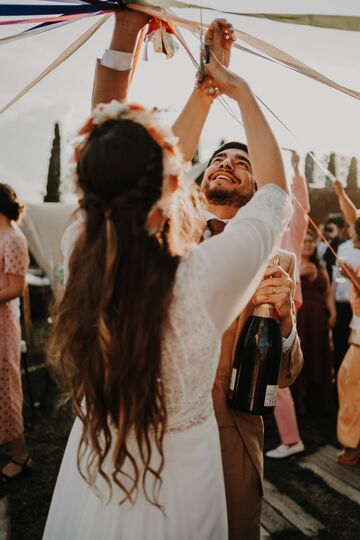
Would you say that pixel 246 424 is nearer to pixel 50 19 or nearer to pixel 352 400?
Answer: pixel 50 19

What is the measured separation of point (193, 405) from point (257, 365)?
2.10 feet

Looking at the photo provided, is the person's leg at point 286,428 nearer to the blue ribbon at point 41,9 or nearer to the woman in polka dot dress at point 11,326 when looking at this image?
the woman in polka dot dress at point 11,326

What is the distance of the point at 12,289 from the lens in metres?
3.35

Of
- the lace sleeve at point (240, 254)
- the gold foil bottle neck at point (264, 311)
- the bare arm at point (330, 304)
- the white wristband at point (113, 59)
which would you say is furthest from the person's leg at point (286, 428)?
the white wristband at point (113, 59)

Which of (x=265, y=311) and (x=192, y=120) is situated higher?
(x=192, y=120)

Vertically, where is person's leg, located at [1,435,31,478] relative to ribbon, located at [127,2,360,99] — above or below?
below

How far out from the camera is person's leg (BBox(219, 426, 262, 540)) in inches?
65.2

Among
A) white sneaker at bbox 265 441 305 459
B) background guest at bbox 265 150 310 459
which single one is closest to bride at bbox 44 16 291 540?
background guest at bbox 265 150 310 459

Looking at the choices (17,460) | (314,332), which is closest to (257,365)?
(17,460)

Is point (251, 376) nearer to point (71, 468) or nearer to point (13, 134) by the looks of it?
point (71, 468)

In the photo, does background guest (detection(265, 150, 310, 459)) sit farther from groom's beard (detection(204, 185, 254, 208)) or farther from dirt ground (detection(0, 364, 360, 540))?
groom's beard (detection(204, 185, 254, 208))

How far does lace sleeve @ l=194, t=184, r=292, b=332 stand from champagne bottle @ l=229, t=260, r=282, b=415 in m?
0.61

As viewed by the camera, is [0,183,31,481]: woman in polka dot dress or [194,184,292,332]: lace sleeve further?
[0,183,31,481]: woman in polka dot dress

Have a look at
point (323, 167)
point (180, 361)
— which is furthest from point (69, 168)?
point (323, 167)
